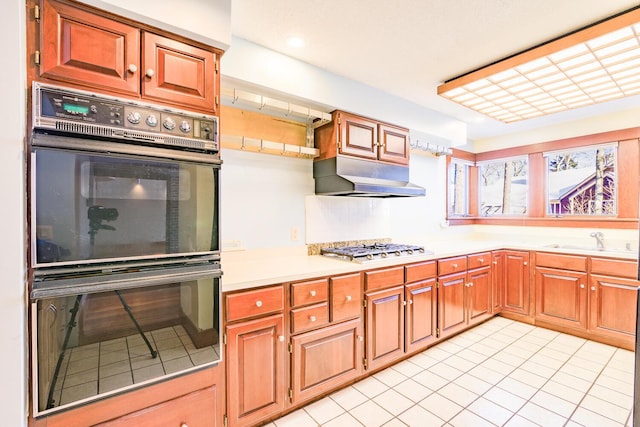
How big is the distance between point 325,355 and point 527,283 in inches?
109

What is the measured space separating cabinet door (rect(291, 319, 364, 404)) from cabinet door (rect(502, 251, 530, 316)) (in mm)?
2383

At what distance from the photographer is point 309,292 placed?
1915 mm

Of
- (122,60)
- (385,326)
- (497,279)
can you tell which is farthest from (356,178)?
(497,279)

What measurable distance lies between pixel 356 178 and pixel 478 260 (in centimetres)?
178

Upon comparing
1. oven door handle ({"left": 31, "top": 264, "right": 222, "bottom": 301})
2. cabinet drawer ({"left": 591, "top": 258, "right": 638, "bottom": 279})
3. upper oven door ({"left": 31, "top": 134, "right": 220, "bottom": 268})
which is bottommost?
cabinet drawer ({"left": 591, "top": 258, "right": 638, "bottom": 279})

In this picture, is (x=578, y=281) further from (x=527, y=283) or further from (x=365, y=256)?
(x=365, y=256)

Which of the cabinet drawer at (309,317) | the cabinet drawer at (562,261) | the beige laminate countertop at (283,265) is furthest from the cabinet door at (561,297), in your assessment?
the cabinet drawer at (309,317)

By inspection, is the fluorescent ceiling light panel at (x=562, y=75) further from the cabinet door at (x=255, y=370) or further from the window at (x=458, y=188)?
the cabinet door at (x=255, y=370)

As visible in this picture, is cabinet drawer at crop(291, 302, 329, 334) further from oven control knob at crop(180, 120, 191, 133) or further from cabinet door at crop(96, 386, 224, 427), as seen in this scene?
oven control knob at crop(180, 120, 191, 133)

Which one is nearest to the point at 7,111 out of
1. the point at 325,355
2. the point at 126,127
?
the point at 126,127

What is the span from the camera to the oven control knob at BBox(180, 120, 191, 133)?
143 centimetres

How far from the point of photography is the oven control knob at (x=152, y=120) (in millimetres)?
1342

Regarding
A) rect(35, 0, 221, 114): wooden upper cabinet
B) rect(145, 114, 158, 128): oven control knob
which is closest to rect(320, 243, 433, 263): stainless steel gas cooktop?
rect(35, 0, 221, 114): wooden upper cabinet

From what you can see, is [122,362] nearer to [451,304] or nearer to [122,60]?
[122,60]
